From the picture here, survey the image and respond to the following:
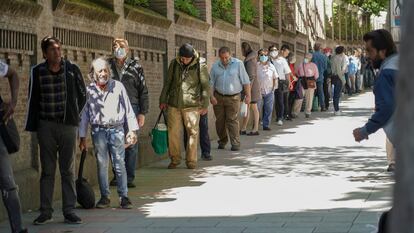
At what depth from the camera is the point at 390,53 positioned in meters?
6.75

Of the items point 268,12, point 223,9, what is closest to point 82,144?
point 223,9

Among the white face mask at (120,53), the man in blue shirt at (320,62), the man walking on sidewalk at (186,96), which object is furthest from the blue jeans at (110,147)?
the man in blue shirt at (320,62)

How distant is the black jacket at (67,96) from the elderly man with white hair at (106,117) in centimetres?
63

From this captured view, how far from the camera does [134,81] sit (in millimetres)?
11219

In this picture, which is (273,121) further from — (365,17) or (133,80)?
(365,17)

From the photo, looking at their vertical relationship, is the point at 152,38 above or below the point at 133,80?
above

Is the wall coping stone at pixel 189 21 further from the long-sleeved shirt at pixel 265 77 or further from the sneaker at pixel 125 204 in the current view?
the sneaker at pixel 125 204

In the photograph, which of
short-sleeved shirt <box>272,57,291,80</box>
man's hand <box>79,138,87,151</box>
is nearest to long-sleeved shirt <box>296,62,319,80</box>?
short-sleeved shirt <box>272,57,291,80</box>

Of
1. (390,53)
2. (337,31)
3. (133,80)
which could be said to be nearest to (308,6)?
(337,31)

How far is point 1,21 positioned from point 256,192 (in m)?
3.59

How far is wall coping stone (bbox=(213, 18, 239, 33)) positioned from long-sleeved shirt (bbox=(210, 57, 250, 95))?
14.3 ft

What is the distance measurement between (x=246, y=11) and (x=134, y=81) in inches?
559

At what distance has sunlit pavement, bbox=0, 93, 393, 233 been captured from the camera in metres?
8.16

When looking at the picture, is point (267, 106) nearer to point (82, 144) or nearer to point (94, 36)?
point (94, 36)
